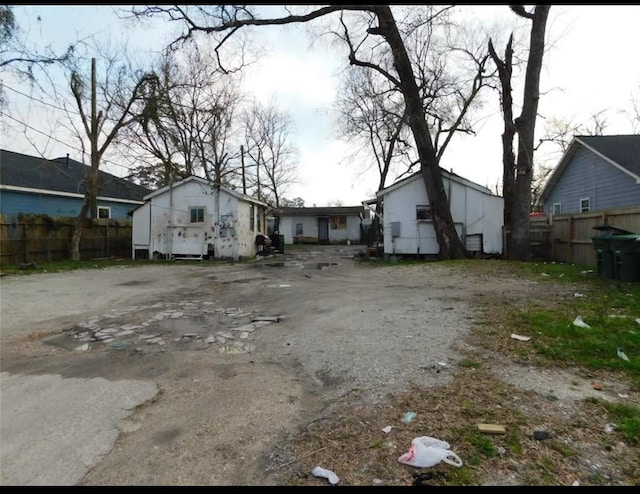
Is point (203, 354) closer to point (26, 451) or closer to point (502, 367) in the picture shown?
point (26, 451)

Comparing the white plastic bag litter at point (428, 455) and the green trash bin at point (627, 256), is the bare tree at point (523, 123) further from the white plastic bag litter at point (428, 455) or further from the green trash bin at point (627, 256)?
the white plastic bag litter at point (428, 455)

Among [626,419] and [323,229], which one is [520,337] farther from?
[323,229]

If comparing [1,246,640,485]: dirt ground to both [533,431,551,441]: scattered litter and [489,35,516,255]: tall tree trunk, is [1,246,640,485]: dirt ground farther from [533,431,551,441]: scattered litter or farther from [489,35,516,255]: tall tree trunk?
[489,35,516,255]: tall tree trunk

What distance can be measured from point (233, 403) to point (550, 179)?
21384mm

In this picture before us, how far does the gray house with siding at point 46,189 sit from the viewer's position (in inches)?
677

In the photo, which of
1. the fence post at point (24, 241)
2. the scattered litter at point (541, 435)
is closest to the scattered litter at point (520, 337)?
the scattered litter at point (541, 435)

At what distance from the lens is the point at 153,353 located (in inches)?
175

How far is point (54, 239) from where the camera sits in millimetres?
15812

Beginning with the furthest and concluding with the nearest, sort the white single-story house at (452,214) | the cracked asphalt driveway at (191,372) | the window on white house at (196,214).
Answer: the window on white house at (196,214) < the white single-story house at (452,214) < the cracked asphalt driveway at (191,372)

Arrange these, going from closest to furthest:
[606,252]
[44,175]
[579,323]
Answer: [579,323]
[606,252]
[44,175]

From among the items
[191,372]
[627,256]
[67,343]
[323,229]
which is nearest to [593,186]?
[627,256]

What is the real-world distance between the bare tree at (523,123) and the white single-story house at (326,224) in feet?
65.7

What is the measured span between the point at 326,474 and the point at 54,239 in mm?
17685
